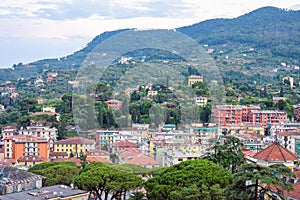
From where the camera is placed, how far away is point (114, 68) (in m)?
19.3

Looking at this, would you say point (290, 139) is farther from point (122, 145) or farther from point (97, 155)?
point (97, 155)

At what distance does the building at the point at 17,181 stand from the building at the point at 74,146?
588 centimetres

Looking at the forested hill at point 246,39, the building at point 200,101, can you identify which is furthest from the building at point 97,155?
the forested hill at point 246,39

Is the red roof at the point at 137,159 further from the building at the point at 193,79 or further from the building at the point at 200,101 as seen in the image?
the building at the point at 193,79

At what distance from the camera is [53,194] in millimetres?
9914

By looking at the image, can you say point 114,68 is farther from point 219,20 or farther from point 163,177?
point 219,20

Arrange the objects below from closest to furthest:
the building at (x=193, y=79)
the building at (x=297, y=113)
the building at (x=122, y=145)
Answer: the building at (x=122, y=145), the building at (x=193, y=79), the building at (x=297, y=113)

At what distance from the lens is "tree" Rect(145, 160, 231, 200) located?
9.25 metres

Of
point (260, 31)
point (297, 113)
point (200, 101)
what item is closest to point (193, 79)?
point (200, 101)

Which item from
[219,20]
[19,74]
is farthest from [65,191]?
[219,20]

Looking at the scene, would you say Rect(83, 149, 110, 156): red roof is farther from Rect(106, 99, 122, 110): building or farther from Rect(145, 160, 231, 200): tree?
Rect(145, 160, 231, 200): tree

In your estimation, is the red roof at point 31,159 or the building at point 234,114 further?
the building at point 234,114

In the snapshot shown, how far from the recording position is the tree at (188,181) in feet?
30.3

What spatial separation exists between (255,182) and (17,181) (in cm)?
632
